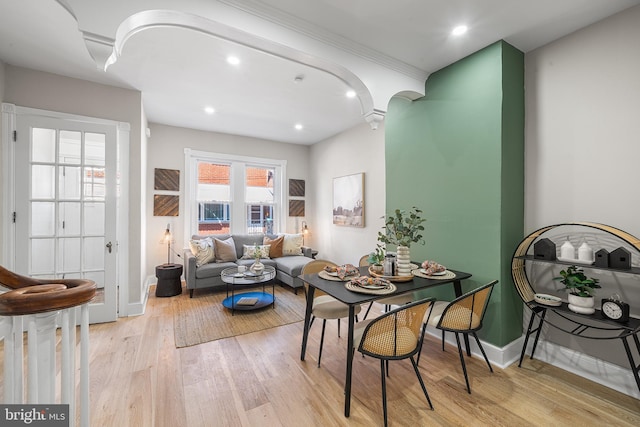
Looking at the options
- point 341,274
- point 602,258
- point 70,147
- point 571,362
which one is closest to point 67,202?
point 70,147

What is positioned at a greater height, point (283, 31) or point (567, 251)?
point (283, 31)

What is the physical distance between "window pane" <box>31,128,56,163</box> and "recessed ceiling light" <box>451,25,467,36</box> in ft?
13.8

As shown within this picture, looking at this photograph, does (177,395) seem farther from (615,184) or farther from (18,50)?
(615,184)

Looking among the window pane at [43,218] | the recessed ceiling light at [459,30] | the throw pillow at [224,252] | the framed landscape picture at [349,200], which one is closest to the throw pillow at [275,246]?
the throw pillow at [224,252]

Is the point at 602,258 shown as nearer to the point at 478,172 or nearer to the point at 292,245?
the point at 478,172

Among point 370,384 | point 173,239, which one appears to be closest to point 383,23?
point 370,384

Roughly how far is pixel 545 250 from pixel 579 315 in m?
0.51

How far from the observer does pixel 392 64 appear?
108 inches

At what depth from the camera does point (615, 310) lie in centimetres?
188

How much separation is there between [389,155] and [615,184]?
2.02 meters

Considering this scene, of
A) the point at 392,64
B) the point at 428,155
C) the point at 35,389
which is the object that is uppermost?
the point at 392,64

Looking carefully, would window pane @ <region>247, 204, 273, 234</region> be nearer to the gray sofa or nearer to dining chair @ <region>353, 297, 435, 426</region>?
the gray sofa

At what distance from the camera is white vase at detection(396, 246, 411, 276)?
8.18 ft

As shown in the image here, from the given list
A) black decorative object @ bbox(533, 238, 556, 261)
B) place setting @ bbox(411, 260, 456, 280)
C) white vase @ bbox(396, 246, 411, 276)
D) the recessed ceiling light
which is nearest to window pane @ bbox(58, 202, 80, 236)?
white vase @ bbox(396, 246, 411, 276)
